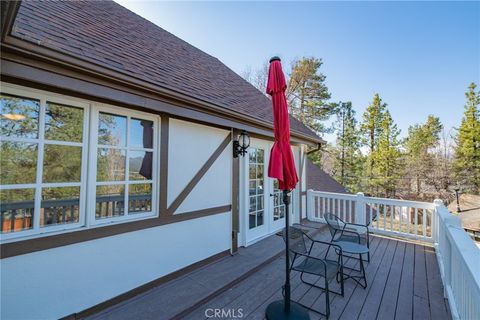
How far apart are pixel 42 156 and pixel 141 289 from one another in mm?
1913

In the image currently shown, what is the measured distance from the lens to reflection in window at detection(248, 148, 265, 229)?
15.5ft

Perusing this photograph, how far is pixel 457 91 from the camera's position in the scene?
53.3 feet

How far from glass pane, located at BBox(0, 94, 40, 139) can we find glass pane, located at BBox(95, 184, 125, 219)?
846mm

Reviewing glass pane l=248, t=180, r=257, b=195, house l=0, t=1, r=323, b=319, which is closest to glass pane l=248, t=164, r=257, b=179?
glass pane l=248, t=180, r=257, b=195

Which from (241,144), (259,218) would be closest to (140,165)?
(241,144)

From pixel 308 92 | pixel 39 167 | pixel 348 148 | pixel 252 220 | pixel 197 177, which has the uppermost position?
pixel 308 92

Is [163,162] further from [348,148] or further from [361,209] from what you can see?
[348,148]

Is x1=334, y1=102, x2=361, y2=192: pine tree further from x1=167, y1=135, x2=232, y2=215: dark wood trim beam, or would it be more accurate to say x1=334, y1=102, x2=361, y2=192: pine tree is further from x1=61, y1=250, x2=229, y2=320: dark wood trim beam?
x1=61, y1=250, x2=229, y2=320: dark wood trim beam

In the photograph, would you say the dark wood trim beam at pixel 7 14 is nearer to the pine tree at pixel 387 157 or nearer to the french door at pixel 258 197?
the french door at pixel 258 197

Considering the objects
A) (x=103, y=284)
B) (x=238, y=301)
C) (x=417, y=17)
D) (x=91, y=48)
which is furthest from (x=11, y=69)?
(x=417, y=17)

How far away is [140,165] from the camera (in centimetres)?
292

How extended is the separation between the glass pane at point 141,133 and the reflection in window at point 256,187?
2258 millimetres

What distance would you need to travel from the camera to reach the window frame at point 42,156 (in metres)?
1.95

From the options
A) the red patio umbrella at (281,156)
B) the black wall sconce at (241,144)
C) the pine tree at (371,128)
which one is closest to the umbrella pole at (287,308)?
the red patio umbrella at (281,156)
